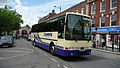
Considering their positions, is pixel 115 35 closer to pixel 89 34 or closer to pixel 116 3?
pixel 116 3

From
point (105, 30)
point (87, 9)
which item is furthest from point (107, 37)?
point (87, 9)

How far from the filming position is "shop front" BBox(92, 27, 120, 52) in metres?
23.6

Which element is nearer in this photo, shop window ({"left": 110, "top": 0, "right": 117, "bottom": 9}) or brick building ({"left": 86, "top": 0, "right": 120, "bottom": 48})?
brick building ({"left": 86, "top": 0, "right": 120, "bottom": 48})

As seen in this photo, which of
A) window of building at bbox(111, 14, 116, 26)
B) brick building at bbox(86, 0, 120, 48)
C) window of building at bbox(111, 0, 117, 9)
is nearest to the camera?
brick building at bbox(86, 0, 120, 48)

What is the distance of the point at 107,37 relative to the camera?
1034 inches

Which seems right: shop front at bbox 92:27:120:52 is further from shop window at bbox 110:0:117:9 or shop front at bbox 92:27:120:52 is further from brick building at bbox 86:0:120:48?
shop window at bbox 110:0:117:9

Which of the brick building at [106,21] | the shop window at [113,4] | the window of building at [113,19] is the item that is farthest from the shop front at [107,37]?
the shop window at [113,4]

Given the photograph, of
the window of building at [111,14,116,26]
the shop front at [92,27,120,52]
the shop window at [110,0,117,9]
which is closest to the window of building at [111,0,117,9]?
the shop window at [110,0,117,9]

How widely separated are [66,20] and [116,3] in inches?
684

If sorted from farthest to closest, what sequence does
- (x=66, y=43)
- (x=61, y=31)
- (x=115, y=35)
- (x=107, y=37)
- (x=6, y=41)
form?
(x=107, y=37) < (x=115, y=35) < (x=6, y=41) < (x=61, y=31) < (x=66, y=43)

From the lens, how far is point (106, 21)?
26.9 metres

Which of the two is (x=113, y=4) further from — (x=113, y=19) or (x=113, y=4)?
(x=113, y=19)

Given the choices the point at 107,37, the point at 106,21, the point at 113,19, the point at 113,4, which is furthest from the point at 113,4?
the point at 107,37

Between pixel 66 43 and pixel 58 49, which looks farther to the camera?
pixel 58 49
